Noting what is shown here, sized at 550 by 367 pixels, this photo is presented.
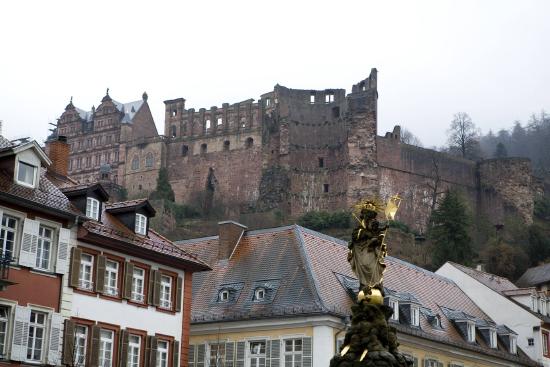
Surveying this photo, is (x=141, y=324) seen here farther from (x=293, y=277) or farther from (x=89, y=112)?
(x=89, y=112)

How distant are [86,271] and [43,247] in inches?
77.2

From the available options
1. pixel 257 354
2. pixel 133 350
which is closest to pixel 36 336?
pixel 133 350

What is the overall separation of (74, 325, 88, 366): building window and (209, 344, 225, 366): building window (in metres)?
7.62

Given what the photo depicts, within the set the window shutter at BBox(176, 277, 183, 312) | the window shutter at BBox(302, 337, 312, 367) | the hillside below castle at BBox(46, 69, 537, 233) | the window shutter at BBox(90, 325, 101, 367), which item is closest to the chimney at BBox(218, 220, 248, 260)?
the window shutter at BBox(302, 337, 312, 367)

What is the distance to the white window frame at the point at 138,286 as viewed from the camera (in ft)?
110

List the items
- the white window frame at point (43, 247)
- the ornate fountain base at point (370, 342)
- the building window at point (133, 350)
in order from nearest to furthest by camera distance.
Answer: the ornate fountain base at point (370, 342), the white window frame at point (43, 247), the building window at point (133, 350)

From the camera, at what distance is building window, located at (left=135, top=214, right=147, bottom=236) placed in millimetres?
34688

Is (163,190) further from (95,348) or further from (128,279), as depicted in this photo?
(95,348)

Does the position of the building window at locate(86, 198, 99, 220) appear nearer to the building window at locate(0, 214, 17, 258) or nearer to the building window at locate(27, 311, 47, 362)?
the building window at locate(0, 214, 17, 258)

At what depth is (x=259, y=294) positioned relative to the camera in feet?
131

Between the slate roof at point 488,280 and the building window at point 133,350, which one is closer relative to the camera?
the building window at point 133,350

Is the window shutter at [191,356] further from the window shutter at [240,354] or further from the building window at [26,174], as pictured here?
the building window at [26,174]

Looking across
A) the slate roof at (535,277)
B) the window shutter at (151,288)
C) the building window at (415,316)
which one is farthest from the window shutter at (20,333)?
the slate roof at (535,277)

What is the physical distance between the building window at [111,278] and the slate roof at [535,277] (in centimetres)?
4887
